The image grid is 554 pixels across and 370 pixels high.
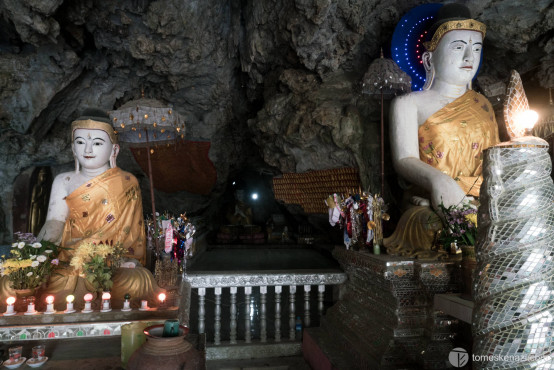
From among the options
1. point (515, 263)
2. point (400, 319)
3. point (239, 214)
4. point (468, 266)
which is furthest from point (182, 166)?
point (515, 263)

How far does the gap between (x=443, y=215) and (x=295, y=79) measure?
3.35 m

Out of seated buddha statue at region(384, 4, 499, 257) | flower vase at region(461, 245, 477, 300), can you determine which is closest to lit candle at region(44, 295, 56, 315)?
flower vase at region(461, 245, 477, 300)

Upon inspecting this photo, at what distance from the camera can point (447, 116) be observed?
4.98 metres

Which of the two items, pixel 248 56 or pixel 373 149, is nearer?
pixel 373 149

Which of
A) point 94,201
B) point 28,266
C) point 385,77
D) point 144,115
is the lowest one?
point 28,266

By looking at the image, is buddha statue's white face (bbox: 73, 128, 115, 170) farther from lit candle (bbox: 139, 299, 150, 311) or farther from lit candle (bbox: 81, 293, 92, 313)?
lit candle (bbox: 139, 299, 150, 311)

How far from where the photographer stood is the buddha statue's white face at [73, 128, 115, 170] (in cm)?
448

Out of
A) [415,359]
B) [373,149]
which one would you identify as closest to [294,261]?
A: [373,149]

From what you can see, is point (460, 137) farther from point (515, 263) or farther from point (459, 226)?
point (515, 263)

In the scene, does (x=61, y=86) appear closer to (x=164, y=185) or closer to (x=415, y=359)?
(x=164, y=185)

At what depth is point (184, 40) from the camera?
19.7ft

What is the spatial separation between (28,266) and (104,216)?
125 centimetres

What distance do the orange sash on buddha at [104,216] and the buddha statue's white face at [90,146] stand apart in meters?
0.22

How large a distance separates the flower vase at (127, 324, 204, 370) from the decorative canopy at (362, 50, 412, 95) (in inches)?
172
